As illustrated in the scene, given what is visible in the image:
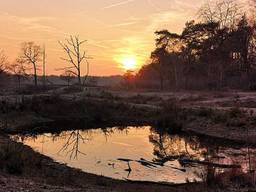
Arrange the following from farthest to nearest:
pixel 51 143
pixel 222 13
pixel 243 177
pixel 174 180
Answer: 1. pixel 222 13
2. pixel 51 143
3. pixel 174 180
4. pixel 243 177

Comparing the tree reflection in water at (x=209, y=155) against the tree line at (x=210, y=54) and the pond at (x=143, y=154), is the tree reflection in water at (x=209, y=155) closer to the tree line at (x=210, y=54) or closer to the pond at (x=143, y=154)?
the pond at (x=143, y=154)

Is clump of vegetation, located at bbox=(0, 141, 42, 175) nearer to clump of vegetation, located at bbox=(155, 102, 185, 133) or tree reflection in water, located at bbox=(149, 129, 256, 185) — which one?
tree reflection in water, located at bbox=(149, 129, 256, 185)

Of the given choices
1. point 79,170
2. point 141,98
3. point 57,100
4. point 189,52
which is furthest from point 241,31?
point 79,170

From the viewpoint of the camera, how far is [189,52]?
9544 cm

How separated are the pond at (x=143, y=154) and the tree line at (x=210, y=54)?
43102 mm

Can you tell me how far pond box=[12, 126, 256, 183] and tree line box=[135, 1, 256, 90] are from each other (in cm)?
4310

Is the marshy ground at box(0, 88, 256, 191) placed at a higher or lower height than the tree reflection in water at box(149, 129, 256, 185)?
higher

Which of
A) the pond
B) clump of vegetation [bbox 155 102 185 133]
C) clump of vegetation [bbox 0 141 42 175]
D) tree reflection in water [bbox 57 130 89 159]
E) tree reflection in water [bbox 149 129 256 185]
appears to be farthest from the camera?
clump of vegetation [bbox 155 102 185 133]

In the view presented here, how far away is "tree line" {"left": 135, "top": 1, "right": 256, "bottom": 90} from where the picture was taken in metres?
81.4

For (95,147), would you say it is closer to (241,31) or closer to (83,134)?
(83,134)

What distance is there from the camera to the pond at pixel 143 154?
2081 cm

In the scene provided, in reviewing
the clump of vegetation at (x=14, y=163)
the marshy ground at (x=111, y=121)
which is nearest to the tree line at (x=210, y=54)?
the marshy ground at (x=111, y=121)

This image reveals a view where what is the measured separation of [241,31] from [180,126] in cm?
5035

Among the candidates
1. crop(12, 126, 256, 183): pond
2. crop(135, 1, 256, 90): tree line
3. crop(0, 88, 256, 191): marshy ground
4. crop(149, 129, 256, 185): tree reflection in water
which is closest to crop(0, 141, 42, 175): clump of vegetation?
crop(0, 88, 256, 191): marshy ground
